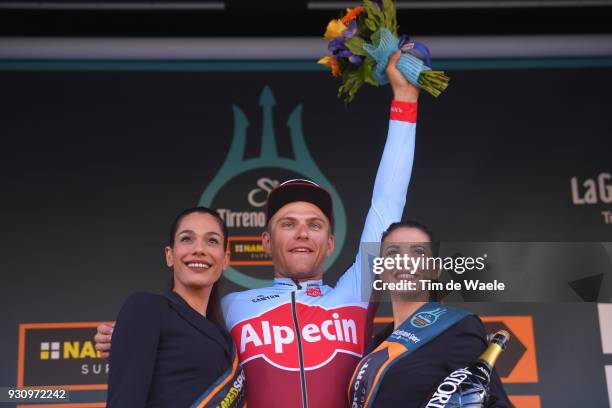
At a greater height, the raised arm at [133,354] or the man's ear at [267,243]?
the man's ear at [267,243]

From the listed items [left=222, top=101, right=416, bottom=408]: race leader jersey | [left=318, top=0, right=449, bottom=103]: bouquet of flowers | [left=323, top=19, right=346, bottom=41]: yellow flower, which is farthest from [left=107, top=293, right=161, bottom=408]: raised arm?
[left=323, top=19, right=346, bottom=41]: yellow flower

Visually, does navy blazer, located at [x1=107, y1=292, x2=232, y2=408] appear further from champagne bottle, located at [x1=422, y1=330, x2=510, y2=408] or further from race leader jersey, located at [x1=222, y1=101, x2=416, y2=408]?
champagne bottle, located at [x1=422, y1=330, x2=510, y2=408]

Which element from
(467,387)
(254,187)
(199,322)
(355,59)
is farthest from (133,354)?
(254,187)

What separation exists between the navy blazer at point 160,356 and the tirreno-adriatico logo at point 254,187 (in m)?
1.28

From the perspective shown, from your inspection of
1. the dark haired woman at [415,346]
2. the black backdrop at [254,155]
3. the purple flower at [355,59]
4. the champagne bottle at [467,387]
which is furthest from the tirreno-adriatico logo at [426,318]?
the black backdrop at [254,155]

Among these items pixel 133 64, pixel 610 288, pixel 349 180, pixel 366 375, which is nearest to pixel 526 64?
pixel 349 180

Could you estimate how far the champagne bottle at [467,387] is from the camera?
65.2 inches

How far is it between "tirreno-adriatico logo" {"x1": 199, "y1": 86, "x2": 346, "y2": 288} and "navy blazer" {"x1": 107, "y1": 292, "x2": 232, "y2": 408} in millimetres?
1284

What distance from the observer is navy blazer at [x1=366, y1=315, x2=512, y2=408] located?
175 cm

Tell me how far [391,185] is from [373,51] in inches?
14.8

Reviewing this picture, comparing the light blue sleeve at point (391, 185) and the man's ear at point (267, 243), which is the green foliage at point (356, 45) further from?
the man's ear at point (267, 243)

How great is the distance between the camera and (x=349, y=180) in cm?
338

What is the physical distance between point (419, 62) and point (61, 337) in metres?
1.81

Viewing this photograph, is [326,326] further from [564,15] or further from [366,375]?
[564,15]
